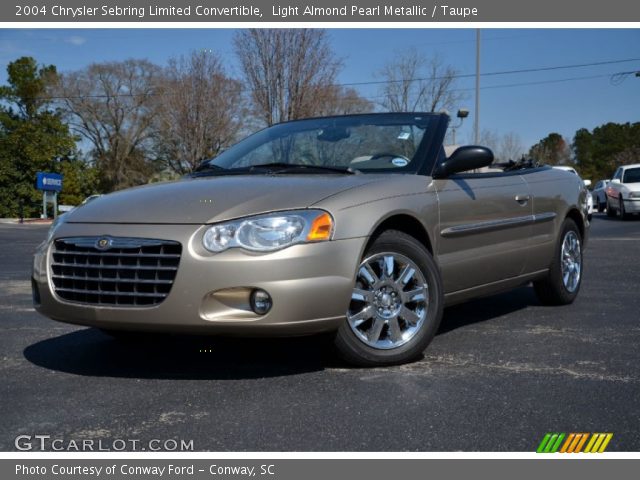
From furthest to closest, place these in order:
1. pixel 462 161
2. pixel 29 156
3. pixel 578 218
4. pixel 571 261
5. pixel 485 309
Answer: pixel 29 156, pixel 578 218, pixel 571 261, pixel 485 309, pixel 462 161

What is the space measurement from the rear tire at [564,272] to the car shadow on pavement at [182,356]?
3.63 ft

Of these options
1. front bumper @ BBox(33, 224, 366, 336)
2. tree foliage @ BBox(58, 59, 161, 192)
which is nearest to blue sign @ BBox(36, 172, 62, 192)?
tree foliage @ BBox(58, 59, 161, 192)

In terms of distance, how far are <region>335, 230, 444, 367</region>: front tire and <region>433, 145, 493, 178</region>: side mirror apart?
0.56 m


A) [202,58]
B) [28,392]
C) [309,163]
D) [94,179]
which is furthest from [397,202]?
[94,179]

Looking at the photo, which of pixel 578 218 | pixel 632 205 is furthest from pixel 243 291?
pixel 632 205

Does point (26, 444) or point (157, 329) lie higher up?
point (157, 329)

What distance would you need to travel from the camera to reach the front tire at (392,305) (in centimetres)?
425

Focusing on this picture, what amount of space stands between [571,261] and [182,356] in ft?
11.4

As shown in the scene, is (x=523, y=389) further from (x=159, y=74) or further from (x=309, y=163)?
(x=159, y=74)

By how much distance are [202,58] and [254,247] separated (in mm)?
33530

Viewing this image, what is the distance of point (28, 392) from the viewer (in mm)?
3926

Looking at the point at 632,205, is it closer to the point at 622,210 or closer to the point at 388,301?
the point at 622,210

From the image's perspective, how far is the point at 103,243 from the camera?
409 cm

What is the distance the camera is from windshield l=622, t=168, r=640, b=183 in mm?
24688
